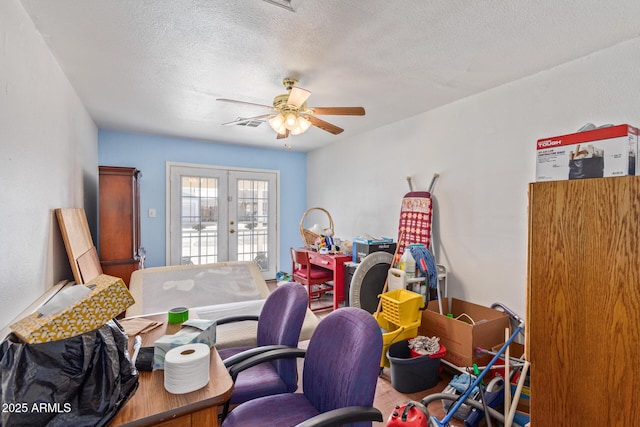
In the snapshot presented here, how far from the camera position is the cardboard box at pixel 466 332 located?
2.30 m

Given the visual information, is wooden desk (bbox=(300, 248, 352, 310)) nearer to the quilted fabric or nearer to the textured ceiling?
the quilted fabric

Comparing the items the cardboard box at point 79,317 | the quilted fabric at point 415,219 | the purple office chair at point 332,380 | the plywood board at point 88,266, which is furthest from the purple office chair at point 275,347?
the quilted fabric at point 415,219

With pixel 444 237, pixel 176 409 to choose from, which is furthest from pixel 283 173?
pixel 176 409

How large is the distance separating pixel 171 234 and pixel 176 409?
4122 mm

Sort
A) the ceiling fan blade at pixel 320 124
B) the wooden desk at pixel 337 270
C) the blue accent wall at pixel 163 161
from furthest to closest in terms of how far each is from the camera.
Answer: the blue accent wall at pixel 163 161 → the wooden desk at pixel 337 270 → the ceiling fan blade at pixel 320 124

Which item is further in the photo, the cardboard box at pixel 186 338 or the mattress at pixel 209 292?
the mattress at pixel 209 292

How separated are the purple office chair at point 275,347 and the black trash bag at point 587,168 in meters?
1.36

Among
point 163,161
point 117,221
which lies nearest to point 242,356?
point 117,221

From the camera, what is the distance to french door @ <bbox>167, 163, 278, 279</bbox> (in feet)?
15.6

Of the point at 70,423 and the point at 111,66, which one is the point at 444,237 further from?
the point at 111,66

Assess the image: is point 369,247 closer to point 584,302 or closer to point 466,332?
point 466,332

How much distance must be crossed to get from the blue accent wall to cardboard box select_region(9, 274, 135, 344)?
150 inches

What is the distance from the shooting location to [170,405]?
1.02 m

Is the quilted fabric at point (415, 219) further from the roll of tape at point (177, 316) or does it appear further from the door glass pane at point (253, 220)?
the door glass pane at point (253, 220)
